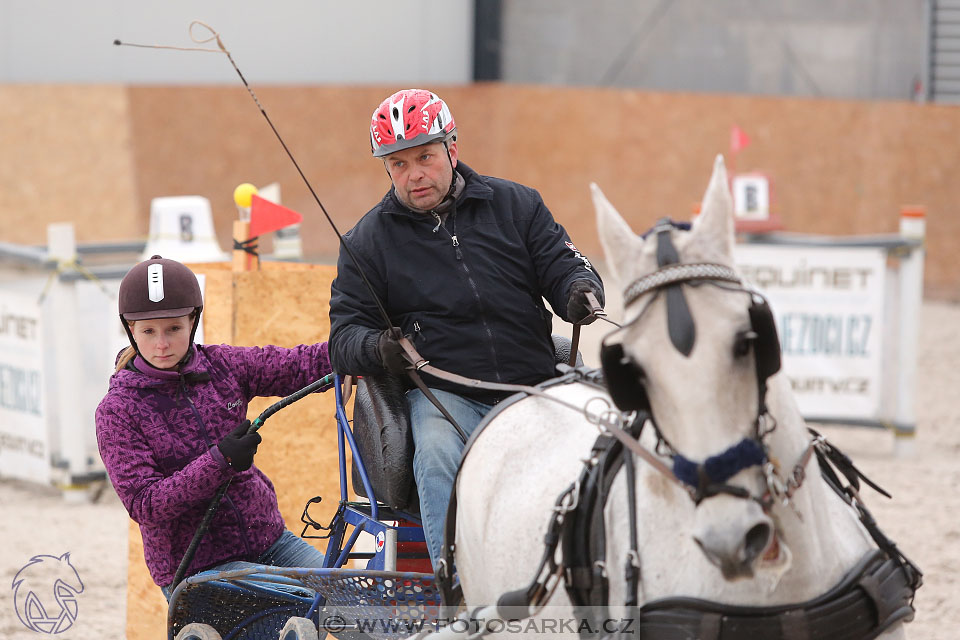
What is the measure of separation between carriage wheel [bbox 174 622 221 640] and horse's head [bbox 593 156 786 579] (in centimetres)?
180

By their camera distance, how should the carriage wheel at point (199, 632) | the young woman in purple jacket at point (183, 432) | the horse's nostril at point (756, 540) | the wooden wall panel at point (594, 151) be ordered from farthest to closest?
the wooden wall panel at point (594, 151)
the carriage wheel at point (199, 632)
the young woman in purple jacket at point (183, 432)
the horse's nostril at point (756, 540)

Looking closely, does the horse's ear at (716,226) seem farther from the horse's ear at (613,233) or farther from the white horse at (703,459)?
the horse's ear at (613,233)

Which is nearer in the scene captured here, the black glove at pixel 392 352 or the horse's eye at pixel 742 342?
the horse's eye at pixel 742 342

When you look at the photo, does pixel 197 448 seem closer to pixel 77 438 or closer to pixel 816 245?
pixel 77 438

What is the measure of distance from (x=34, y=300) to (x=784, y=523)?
516cm

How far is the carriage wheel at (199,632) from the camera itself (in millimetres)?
3244

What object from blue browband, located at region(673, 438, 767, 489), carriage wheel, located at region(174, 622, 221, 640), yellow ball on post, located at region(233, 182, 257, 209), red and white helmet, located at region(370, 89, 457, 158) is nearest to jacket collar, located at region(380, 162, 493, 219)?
red and white helmet, located at region(370, 89, 457, 158)

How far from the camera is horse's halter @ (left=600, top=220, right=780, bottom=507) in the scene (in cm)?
180

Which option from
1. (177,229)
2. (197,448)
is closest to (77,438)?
(177,229)

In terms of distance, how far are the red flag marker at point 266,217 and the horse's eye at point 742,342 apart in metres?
2.83

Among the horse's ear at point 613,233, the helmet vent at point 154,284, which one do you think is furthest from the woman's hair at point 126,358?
the horse's ear at point 613,233

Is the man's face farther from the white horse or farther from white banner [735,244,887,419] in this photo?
white banner [735,244,887,419]

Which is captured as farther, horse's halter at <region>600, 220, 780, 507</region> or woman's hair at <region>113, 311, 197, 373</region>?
woman's hair at <region>113, 311, 197, 373</region>

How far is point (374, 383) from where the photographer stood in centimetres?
306
